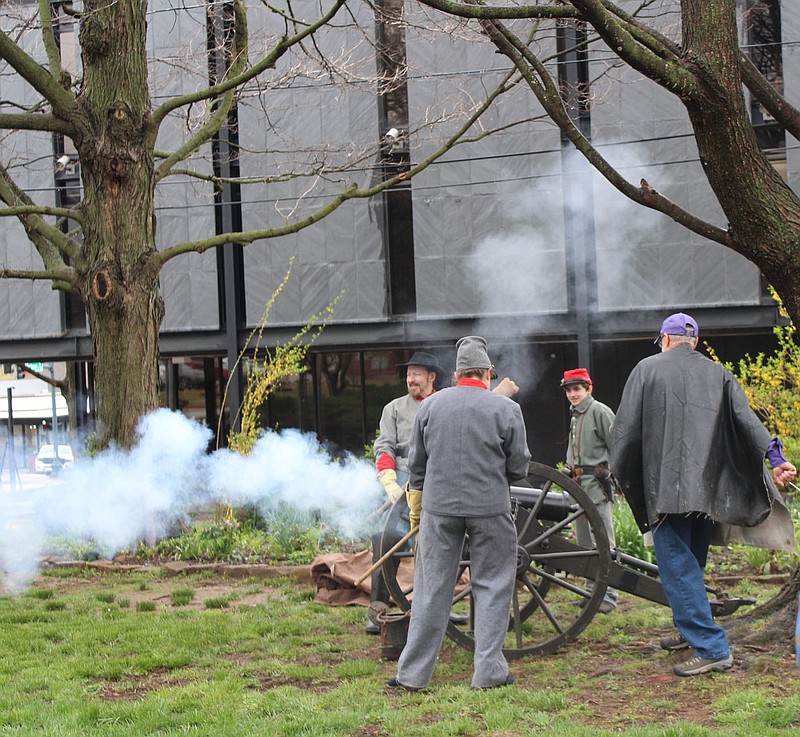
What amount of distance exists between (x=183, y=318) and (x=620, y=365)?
24.0 feet

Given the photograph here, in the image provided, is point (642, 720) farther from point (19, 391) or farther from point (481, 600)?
point (19, 391)

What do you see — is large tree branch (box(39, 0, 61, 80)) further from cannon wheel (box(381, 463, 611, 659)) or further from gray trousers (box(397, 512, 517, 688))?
gray trousers (box(397, 512, 517, 688))

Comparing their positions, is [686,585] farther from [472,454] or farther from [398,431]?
[398,431]

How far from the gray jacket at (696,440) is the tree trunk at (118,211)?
5673 millimetres

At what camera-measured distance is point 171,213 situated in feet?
57.1

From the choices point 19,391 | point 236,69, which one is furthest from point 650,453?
point 19,391

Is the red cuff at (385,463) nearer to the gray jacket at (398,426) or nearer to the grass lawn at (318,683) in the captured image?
the gray jacket at (398,426)

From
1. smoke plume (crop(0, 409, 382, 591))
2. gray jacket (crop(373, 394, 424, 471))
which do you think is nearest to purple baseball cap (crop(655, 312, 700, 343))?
gray jacket (crop(373, 394, 424, 471))

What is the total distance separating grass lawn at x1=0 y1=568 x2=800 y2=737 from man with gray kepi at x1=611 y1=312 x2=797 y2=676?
342 mm

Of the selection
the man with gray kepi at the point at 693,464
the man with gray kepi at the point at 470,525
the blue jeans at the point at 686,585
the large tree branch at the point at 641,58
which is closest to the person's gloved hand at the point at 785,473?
the man with gray kepi at the point at 693,464

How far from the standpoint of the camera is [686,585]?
5.26m

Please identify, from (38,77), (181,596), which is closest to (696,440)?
(181,596)

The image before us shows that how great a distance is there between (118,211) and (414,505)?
Answer: 5192mm

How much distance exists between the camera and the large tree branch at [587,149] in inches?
220
